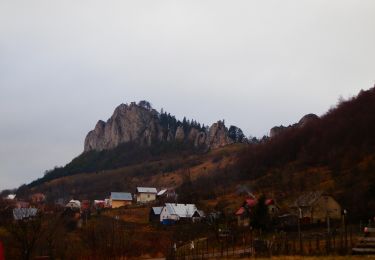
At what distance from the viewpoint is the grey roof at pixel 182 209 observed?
78.8 metres

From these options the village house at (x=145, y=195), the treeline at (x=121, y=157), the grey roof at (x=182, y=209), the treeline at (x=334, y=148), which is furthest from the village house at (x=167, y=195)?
the treeline at (x=121, y=157)

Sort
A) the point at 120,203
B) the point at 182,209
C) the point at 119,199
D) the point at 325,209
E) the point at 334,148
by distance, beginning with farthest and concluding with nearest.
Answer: the point at 119,199 → the point at 120,203 → the point at 334,148 → the point at 182,209 → the point at 325,209

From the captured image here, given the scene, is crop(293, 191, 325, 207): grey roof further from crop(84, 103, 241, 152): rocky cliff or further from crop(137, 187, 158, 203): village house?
crop(84, 103, 241, 152): rocky cliff

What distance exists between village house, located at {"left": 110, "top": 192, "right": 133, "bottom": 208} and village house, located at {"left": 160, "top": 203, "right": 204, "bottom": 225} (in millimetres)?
30565

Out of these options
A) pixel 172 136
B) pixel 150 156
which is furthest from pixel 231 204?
pixel 172 136

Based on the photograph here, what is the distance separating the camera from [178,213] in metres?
79.3

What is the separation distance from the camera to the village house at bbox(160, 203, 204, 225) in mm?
76625

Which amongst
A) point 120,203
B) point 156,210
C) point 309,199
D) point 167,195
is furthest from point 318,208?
point 120,203

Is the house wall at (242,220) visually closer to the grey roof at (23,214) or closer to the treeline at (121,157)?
the grey roof at (23,214)

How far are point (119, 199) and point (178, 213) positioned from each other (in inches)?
1360

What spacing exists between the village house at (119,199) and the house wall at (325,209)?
57.9m

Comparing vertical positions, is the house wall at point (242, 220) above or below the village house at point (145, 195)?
below

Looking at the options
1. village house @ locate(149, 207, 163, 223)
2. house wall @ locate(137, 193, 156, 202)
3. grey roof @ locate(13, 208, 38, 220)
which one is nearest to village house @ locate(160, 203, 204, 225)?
village house @ locate(149, 207, 163, 223)

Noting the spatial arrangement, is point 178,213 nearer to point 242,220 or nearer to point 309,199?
→ point 242,220
